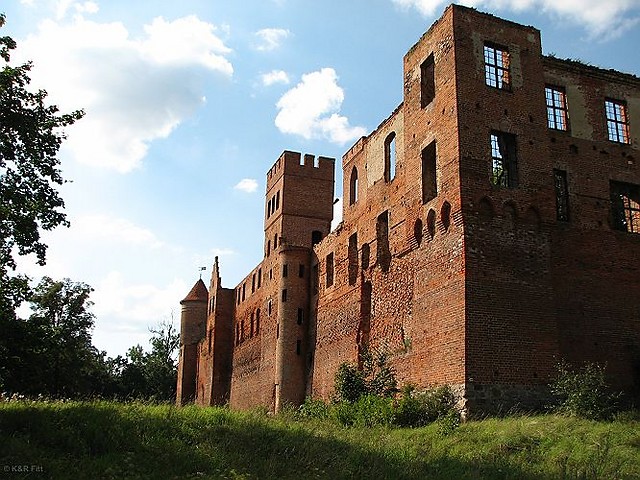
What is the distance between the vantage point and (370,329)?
2339cm

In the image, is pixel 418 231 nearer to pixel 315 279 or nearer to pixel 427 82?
pixel 427 82

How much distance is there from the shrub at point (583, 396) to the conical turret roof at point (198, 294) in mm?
36645

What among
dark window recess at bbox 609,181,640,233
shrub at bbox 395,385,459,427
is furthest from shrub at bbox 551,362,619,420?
dark window recess at bbox 609,181,640,233

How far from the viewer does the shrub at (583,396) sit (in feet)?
49.0

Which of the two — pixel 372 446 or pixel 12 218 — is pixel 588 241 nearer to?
pixel 372 446

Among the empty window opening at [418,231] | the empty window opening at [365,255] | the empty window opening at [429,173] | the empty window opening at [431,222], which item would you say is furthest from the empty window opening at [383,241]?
the empty window opening at [431,222]

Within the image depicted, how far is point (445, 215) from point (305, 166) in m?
21.8

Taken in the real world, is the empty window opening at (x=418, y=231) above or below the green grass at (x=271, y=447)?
above

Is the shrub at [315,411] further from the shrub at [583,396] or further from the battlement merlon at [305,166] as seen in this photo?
the battlement merlon at [305,166]

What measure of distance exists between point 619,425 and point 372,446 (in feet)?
17.0

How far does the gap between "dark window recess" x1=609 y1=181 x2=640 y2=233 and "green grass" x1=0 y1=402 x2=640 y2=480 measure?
7.64 metres

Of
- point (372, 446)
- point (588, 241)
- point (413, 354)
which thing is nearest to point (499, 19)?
point (588, 241)

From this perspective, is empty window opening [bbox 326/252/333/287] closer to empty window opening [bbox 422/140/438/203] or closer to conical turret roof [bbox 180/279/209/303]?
empty window opening [bbox 422/140/438/203]

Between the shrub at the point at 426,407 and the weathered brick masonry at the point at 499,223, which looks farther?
the weathered brick masonry at the point at 499,223
